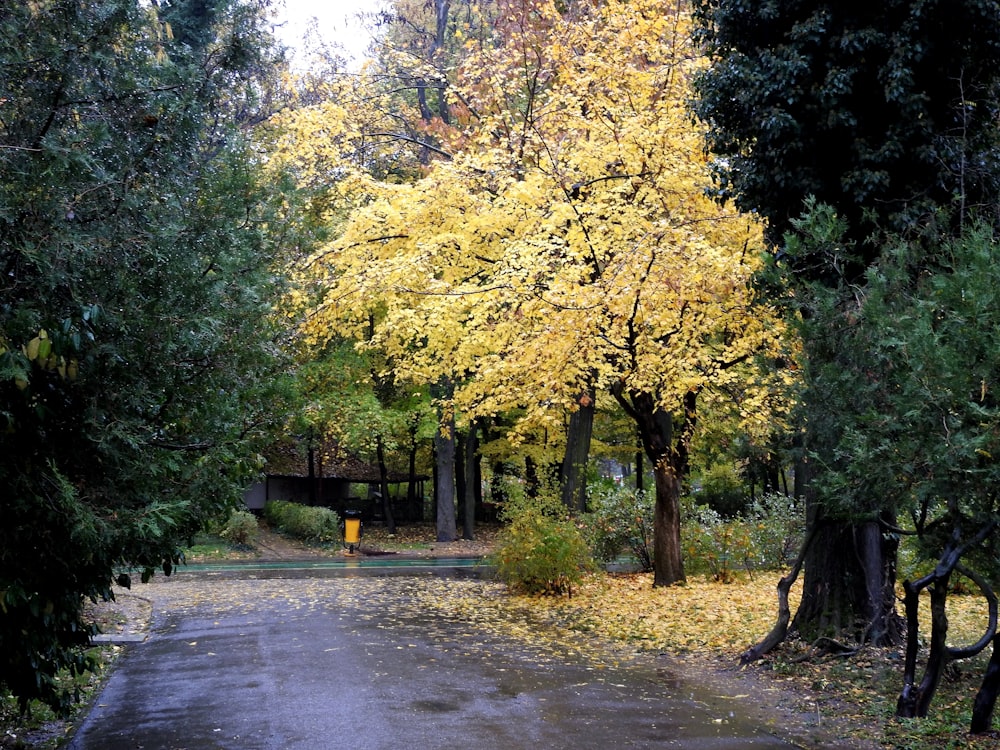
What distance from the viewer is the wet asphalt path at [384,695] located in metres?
7.00

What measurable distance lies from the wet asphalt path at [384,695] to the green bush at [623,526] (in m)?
7.06

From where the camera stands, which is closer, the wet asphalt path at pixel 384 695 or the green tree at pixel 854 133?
the wet asphalt path at pixel 384 695

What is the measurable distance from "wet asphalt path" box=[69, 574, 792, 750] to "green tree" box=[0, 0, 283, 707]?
→ 190 centimetres

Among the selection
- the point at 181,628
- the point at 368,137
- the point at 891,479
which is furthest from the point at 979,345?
the point at 368,137

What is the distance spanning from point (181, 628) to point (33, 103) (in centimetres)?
942

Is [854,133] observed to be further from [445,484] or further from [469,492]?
[469,492]

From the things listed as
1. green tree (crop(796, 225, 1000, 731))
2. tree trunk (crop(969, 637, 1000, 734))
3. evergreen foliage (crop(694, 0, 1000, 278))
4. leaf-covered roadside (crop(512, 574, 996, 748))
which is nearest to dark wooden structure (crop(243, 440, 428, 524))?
leaf-covered roadside (crop(512, 574, 996, 748))

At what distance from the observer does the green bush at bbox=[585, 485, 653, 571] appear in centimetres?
1952

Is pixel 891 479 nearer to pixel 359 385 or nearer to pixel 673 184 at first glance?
pixel 673 184

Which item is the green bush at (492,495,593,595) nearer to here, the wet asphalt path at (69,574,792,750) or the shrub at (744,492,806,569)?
the wet asphalt path at (69,574,792,750)

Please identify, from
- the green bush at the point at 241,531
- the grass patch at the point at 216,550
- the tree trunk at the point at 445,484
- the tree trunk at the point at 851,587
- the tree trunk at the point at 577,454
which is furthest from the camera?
the tree trunk at the point at 445,484

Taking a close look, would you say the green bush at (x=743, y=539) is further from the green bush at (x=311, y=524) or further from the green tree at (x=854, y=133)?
the green bush at (x=311, y=524)

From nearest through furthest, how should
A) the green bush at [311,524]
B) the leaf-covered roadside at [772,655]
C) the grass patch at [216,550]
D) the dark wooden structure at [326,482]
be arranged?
1. the leaf-covered roadside at [772,655]
2. the grass patch at [216,550]
3. the green bush at [311,524]
4. the dark wooden structure at [326,482]

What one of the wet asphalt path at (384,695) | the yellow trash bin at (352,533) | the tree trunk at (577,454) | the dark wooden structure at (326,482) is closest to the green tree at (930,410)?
the wet asphalt path at (384,695)
